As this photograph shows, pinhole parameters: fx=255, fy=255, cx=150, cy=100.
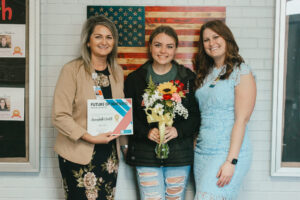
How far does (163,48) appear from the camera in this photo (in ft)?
6.89

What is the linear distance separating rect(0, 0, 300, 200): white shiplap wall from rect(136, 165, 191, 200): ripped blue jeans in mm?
472

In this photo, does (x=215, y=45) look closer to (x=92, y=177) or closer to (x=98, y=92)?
(x=98, y=92)

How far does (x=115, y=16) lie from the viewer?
245 centimetres

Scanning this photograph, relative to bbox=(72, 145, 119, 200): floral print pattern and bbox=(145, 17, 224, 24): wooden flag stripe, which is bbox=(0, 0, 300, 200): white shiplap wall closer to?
bbox=(145, 17, 224, 24): wooden flag stripe

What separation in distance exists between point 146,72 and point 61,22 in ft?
3.40

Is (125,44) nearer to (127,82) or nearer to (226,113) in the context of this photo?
(127,82)

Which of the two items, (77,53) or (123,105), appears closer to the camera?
(123,105)

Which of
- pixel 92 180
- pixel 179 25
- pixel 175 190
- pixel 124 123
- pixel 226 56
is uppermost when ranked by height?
pixel 179 25

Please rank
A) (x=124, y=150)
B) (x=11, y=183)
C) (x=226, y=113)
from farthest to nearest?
(x=11, y=183)
(x=124, y=150)
(x=226, y=113)

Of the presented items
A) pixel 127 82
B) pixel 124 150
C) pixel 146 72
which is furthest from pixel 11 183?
pixel 146 72

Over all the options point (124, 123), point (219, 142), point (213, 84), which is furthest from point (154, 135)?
point (213, 84)

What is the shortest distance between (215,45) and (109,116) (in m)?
1.01

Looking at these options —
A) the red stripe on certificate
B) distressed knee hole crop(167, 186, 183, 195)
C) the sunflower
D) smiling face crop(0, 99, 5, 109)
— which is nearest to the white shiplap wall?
smiling face crop(0, 99, 5, 109)

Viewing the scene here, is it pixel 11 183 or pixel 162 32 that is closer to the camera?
pixel 162 32
